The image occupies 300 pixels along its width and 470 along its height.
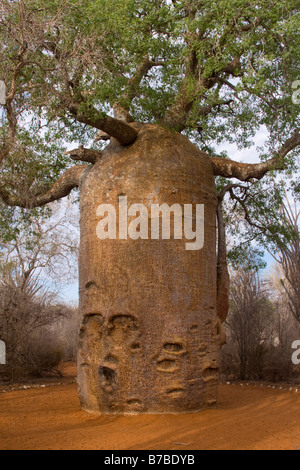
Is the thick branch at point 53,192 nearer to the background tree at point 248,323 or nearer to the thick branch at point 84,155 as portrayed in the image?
the thick branch at point 84,155

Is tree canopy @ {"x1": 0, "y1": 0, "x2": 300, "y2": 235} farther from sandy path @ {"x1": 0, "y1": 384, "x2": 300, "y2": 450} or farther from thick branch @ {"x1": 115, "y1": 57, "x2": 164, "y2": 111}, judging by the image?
sandy path @ {"x1": 0, "y1": 384, "x2": 300, "y2": 450}

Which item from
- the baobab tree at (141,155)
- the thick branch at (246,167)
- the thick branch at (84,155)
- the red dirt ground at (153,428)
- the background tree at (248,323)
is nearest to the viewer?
the red dirt ground at (153,428)

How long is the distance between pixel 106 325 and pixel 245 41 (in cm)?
339

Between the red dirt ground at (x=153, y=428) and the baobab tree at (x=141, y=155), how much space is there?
279mm

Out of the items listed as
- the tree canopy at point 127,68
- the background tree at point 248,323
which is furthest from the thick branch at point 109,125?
the background tree at point 248,323

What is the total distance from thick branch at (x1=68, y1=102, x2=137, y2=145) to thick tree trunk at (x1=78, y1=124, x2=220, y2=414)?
13cm

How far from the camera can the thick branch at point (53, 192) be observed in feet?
19.8

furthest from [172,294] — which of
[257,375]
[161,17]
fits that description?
[257,375]

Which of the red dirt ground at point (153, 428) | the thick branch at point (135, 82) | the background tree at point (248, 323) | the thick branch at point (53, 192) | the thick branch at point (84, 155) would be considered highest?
the thick branch at point (135, 82)

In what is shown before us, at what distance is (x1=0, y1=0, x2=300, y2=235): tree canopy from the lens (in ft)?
15.4

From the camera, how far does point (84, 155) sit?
5461 millimetres

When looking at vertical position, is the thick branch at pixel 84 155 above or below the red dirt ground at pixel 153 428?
above

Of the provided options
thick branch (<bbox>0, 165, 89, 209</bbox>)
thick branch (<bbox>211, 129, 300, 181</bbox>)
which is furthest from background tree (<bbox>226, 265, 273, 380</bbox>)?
thick branch (<bbox>0, 165, 89, 209</bbox>)
